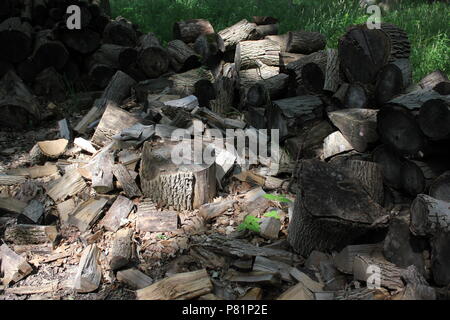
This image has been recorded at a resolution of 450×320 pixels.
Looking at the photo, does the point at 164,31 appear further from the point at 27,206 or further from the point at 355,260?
the point at 355,260

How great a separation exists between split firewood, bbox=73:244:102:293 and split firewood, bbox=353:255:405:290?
6.16 feet

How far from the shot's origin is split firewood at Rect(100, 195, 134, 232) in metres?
3.92

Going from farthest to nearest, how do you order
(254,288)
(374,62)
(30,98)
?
(30,98)
(374,62)
(254,288)

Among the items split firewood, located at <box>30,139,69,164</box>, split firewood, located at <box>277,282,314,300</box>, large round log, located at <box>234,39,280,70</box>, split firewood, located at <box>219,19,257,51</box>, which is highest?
split firewood, located at <box>219,19,257,51</box>

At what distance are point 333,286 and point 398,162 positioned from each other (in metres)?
1.32

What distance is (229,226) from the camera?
3.90 metres

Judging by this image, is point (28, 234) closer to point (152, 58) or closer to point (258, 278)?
point (258, 278)

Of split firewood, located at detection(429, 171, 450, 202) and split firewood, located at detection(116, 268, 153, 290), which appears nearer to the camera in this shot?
split firewood, located at detection(116, 268, 153, 290)

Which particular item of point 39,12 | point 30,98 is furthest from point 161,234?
point 39,12

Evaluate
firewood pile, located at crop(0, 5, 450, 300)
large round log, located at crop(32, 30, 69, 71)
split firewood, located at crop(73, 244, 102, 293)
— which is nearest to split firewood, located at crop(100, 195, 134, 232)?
firewood pile, located at crop(0, 5, 450, 300)

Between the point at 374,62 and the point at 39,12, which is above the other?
the point at 39,12

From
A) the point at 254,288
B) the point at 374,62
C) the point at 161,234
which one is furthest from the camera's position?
the point at 374,62

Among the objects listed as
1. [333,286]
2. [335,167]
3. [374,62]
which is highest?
[374,62]

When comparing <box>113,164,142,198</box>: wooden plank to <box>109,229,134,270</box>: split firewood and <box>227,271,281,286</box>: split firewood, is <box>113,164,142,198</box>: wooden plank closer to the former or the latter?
<box>109,229,134,270</box>: split firewood
